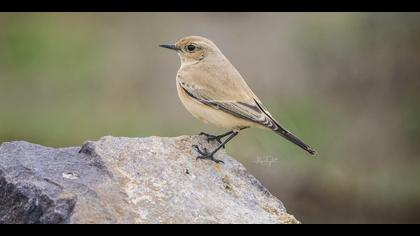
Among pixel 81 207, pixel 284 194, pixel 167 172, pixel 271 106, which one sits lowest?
pixel 81 207

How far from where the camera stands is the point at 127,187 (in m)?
6.73

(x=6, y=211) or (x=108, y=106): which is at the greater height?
(x=108, y=106)

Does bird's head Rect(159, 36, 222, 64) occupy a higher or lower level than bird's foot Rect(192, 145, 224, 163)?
higher

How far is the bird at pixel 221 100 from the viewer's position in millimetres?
8406

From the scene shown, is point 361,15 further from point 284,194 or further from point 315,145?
point 284,194

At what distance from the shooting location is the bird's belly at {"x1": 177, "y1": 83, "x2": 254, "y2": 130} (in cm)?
858

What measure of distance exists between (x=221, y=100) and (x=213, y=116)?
7.5 inches

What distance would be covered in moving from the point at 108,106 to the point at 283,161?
3.48m

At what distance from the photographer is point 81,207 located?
6281 mm

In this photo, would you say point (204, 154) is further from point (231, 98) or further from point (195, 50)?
point (195, 50)

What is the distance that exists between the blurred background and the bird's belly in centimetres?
493

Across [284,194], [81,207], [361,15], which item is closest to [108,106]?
[284,194]
